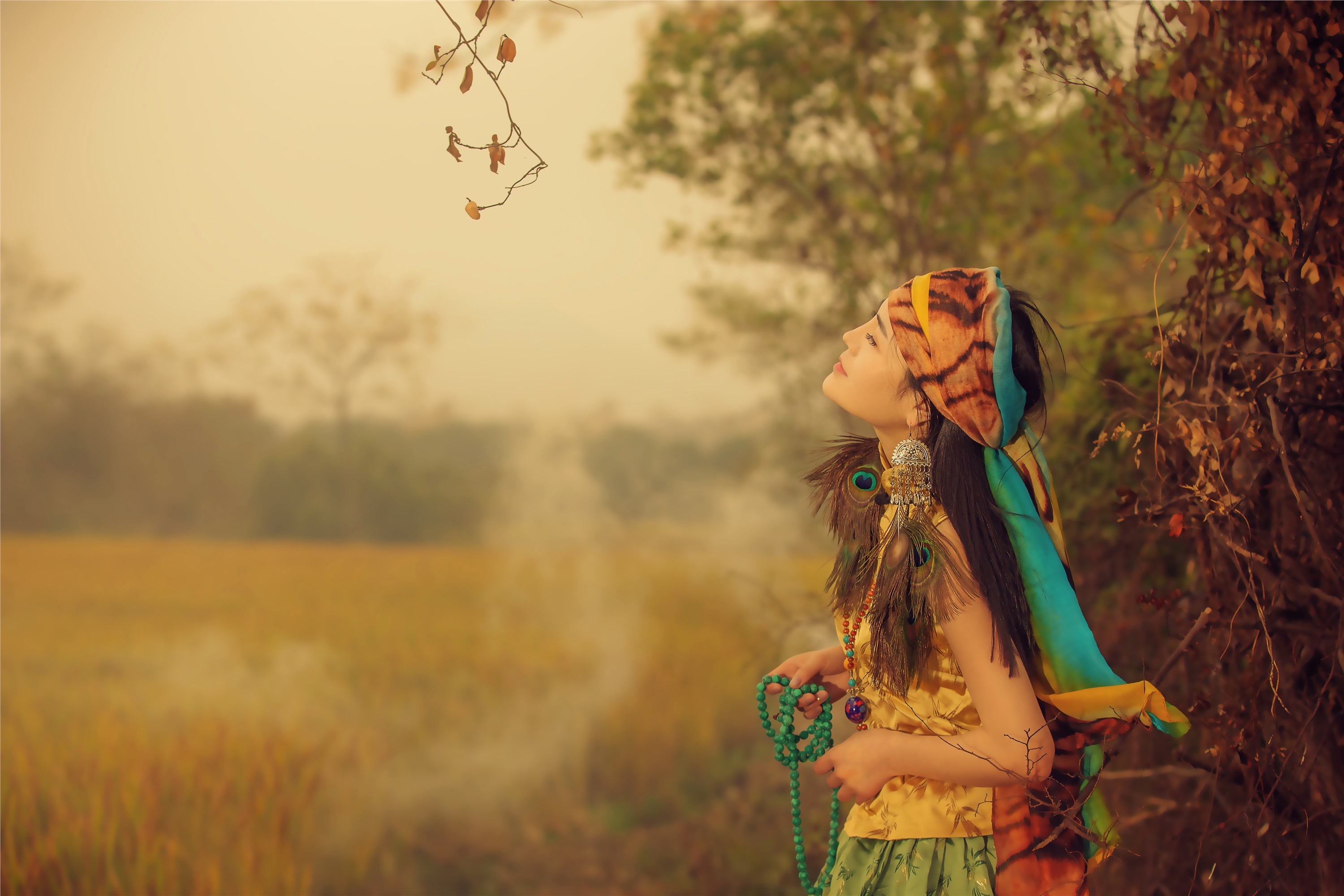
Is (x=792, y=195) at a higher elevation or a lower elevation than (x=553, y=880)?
higher

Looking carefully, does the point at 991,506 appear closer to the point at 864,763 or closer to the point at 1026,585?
the point at 1026,585

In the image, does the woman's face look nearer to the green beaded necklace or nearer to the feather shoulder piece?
the feather shoulder piece

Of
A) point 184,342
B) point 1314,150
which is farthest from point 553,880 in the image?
point 1314,150

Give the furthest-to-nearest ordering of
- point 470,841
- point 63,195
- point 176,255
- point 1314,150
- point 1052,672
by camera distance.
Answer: point 470,841 → point 176,255 → point 63,195 → point 1314,150 → point 1052,672

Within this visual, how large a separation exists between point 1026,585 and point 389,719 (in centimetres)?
278

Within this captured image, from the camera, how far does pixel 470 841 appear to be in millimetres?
3629

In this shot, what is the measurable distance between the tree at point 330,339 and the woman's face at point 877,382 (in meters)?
2.53

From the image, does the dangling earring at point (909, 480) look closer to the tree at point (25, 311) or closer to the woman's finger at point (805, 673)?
the woman's finger at point (805, 673)

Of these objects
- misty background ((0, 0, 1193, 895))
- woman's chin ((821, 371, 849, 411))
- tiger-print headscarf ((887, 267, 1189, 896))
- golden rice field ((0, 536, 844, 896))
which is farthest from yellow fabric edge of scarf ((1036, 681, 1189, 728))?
golden rice field ((0, 536, 844, 896))

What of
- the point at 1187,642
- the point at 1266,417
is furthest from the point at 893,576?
the point at 1266,417

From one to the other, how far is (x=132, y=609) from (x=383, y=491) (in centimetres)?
100

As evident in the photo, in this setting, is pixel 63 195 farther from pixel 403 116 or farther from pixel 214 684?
pixel 214 684

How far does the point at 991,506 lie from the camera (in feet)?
5.14

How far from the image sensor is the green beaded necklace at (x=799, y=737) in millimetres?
1671
